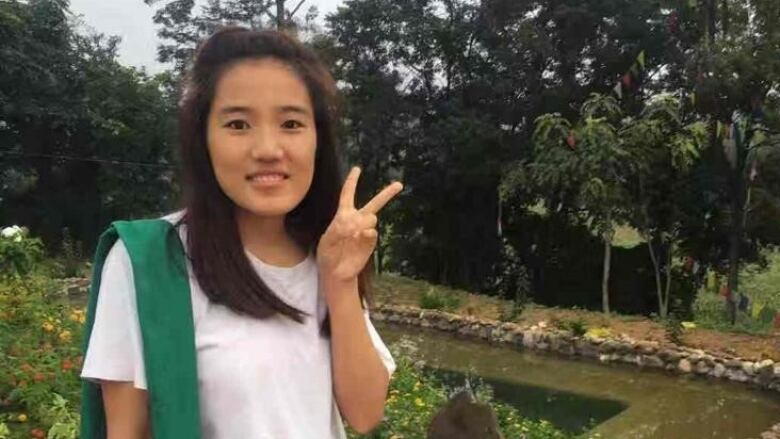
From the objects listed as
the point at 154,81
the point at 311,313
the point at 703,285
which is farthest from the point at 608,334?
the point at 154,81

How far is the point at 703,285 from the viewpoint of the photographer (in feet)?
35.2

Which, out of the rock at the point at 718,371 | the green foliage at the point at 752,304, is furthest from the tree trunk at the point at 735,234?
the rock at the point at 718,371

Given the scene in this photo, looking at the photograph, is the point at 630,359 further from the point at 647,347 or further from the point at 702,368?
the point at 702,368

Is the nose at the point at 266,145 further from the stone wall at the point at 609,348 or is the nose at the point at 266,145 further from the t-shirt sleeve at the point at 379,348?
the stone wall at the point at 609,348

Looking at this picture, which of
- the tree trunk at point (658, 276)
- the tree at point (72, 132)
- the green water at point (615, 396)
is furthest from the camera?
the tree at point (72, 132)

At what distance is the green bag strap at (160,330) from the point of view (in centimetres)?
78

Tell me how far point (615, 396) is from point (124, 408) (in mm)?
5983

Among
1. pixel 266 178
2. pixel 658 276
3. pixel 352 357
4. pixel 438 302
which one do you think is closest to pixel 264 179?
pixel 266 178

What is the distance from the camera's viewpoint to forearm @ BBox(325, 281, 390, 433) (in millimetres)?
917

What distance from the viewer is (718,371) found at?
6816 mm

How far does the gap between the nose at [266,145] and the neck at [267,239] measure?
0.08m

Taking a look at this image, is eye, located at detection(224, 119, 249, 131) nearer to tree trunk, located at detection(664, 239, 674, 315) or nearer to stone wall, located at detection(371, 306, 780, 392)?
stone wall, located at detection(371, 306, 780, 392)

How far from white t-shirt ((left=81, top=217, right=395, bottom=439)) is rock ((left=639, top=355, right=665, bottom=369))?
678 cm

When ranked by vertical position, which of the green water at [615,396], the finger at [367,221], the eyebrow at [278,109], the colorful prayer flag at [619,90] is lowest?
the green water at [615,396]
